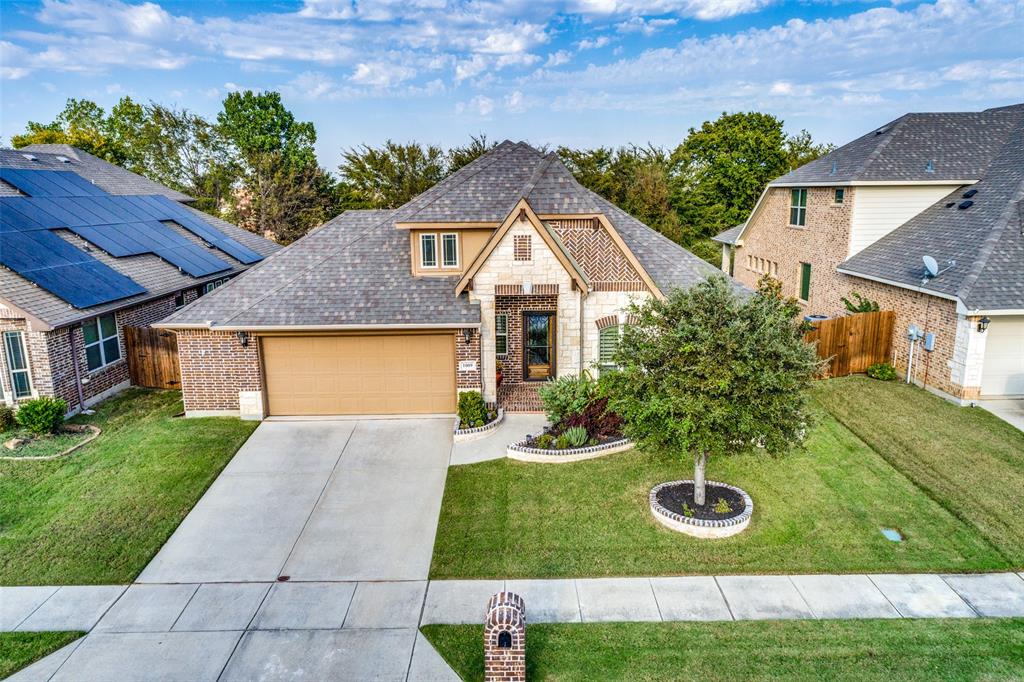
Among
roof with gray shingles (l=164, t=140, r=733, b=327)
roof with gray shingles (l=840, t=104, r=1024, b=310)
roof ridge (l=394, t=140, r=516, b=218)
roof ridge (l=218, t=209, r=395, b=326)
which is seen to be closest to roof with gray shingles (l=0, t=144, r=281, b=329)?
roof with gray shingles (l=164, t=140, r=733, b=327)

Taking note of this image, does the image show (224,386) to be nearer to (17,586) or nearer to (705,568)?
(17,586)

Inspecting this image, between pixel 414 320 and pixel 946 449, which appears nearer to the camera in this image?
pixel 946 449

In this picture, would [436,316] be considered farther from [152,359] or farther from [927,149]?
[927,149]

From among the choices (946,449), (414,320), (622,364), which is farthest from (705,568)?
(414,320)

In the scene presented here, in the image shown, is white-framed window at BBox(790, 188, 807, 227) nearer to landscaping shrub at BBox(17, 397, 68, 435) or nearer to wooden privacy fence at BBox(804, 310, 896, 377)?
wooden privacy fence at BBox(804, 310, 896, 377)

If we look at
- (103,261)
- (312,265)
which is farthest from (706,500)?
(103,261)

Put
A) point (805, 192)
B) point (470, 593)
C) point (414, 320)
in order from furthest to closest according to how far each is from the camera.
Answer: point (805, 192) < point (414, 320) < point (470, 593)
